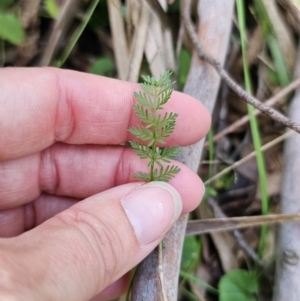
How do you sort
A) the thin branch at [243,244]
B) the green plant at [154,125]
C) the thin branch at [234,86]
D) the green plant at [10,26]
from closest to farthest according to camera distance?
the green plant at [154,125] → the thin branch at [234,86] → the thin branch at [243,244] → the green plant at [10,26]

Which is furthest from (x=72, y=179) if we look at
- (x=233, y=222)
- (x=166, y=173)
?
(x=233, y=222)

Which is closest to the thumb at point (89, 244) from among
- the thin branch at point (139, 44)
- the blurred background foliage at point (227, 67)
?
the blurred background foliage at point (227, 67)

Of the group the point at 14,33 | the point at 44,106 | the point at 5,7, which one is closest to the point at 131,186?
the point at 44,106

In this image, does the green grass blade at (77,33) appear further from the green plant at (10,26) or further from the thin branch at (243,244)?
the thin branch at (243,244)

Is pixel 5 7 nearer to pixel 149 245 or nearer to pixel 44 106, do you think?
pixel 44 106

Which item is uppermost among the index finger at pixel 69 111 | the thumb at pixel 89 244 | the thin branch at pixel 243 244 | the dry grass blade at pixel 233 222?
the index finger at pixel 69 111
